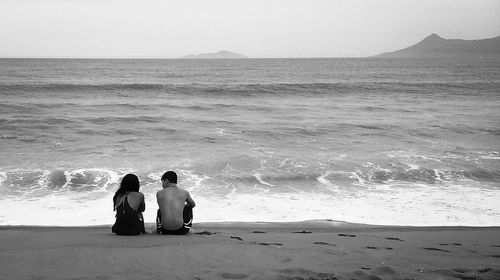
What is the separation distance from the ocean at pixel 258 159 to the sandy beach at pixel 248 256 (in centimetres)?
213

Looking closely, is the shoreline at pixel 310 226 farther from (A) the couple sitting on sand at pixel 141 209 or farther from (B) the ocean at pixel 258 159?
(A) the couple sitting on sand at pixel 141 209

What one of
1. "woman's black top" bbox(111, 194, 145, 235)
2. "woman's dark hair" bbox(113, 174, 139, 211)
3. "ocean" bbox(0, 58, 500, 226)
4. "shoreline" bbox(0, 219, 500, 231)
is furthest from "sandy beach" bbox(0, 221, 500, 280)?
"ocean" bbox(0, 58, 500, 226)

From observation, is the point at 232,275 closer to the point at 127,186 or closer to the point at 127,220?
the point at 127,220

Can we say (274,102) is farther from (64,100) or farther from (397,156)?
(397,156)

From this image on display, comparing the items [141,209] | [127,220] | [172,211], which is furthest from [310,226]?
[127,220]

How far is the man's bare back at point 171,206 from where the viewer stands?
662 centimetres

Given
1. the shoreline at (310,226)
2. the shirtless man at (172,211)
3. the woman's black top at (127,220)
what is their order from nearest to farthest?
the woman's black top at (127,220) → the shirtless man at (172,211) → the shoreline at (310,226)

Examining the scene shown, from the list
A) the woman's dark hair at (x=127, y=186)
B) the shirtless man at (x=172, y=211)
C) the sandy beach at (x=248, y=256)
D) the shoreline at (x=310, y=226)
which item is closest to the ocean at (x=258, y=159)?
the shoreline at (x=310, y=226)

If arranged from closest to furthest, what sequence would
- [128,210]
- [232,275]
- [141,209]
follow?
[232,275]
[128,210]
[141,209]

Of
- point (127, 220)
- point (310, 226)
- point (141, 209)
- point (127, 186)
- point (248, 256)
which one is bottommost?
point (310, 226)

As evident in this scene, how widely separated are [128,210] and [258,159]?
8.43 metres

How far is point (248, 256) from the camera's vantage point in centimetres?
557

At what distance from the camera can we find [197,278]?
4824 millimetres

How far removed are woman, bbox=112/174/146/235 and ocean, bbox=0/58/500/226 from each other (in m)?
2.31
